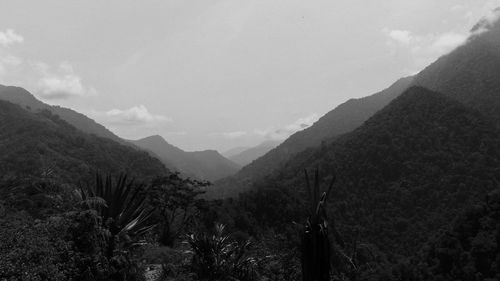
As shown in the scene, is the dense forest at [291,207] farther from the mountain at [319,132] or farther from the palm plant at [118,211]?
the mountain at [319,132]

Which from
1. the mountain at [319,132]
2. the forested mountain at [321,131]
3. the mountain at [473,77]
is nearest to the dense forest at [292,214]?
the mountain at [473,77]

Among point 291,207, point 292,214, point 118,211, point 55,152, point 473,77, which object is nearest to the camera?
point 118,211

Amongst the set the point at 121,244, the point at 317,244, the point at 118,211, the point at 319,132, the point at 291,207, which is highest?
the point at 319,132

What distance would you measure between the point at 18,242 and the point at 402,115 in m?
105

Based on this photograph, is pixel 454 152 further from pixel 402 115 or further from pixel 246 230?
pixel 246 230

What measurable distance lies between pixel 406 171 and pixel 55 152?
68.1m

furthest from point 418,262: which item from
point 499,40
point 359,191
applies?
point 499,40

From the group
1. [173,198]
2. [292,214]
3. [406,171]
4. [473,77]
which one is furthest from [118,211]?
[473,77]

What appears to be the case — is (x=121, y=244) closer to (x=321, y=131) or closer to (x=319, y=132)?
(x=321, y=131)

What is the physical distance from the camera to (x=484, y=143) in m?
90.9

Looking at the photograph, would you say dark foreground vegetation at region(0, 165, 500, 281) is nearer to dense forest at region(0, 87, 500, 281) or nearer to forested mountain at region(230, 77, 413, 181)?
dense forest at region(0, 87, 500, 281)

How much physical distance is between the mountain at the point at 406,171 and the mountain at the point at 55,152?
2320 centimetres

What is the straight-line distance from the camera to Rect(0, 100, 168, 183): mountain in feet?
200

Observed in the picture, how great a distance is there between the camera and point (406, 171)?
94938mm
